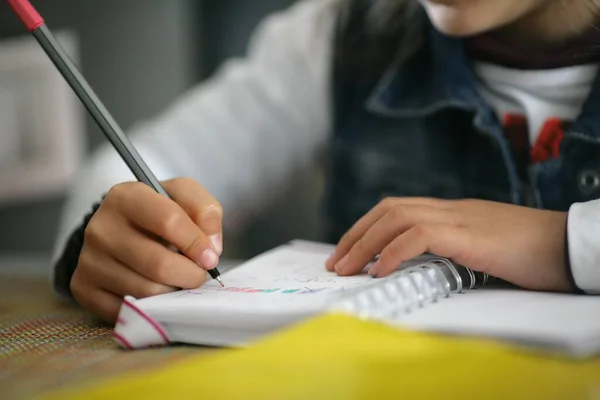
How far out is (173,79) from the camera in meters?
1.30

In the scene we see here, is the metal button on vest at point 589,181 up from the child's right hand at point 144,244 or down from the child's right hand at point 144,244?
down

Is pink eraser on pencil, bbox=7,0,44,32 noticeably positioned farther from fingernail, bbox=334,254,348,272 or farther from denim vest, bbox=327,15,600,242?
denim vest, bbox=327,15,600,242

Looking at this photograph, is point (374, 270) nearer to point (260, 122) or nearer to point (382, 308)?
point (382, 308)

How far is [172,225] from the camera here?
475 mm

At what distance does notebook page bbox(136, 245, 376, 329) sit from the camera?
1.33ft

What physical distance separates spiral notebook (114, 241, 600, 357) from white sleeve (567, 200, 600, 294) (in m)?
0.01

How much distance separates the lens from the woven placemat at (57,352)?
1.24ft

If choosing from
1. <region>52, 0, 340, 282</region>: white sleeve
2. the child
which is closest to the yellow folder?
the child

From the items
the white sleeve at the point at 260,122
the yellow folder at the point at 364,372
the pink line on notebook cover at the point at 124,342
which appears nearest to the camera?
the yellow folder at the point at 364,372

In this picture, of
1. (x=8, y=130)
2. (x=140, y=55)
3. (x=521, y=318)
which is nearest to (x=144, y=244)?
(x=521, y=318)

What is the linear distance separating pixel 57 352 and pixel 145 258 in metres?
0.08

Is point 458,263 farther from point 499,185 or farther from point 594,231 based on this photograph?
point 499,185

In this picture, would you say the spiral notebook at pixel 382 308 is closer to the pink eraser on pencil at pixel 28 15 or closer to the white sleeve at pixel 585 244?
the white sleeve at pixel 585 244

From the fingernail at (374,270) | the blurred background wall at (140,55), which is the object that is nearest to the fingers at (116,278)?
the fingernail at (374,270)
